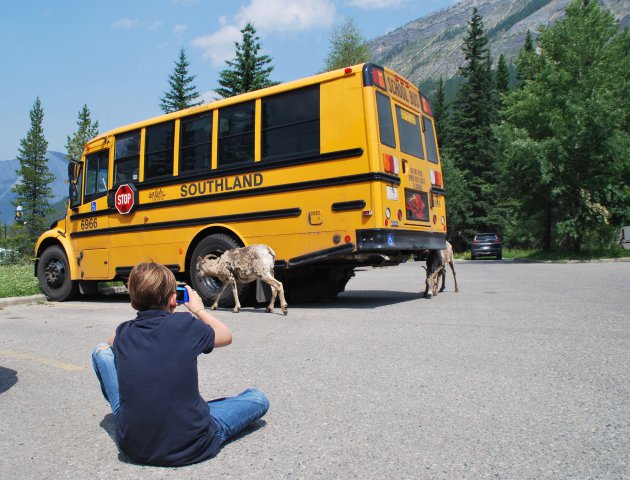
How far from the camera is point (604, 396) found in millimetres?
3924

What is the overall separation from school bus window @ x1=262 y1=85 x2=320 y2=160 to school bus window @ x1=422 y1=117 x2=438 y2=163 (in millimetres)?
2480

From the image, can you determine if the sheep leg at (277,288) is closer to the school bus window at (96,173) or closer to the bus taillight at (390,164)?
the bus taillight at (390,164)

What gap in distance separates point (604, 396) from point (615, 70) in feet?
97.5

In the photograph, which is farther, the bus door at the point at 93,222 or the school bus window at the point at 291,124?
the bus door at the point at 93,222

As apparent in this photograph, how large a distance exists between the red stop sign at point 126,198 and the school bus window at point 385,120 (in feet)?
15.6

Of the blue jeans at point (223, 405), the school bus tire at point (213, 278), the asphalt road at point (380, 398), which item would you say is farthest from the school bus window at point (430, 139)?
the blue jeans at point (223, 405)

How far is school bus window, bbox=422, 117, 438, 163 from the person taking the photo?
33.6 ft

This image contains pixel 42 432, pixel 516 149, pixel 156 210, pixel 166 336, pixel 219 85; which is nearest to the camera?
pixel 166 336

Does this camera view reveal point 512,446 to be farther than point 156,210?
No

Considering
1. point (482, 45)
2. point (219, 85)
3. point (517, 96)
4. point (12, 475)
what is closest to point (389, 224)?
point (12, 475)

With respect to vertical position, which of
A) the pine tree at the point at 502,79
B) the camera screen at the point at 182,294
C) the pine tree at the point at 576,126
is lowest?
the camera screen at the point at 182,294

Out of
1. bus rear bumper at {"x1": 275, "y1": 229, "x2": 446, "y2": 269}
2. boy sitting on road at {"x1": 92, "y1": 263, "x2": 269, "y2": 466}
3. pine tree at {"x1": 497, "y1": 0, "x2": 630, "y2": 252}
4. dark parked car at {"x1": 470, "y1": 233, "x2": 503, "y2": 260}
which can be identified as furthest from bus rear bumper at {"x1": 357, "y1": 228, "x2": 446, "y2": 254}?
dark parked car at {"x1": 470, "y1": 233, "x2": 503, "y2": 260}

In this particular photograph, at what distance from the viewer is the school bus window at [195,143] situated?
974 cm

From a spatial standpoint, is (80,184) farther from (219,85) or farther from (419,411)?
(219,85)
